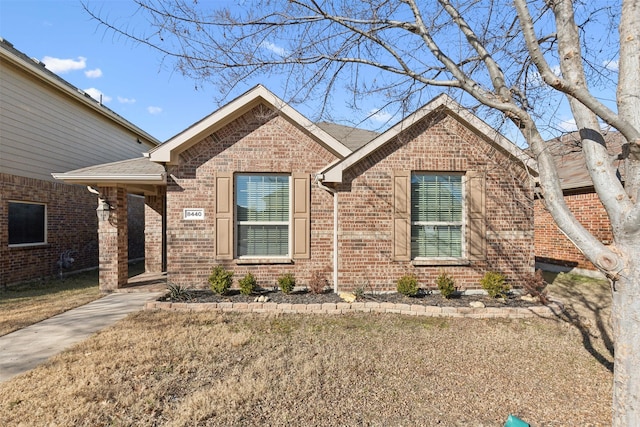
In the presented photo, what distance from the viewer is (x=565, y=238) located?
10.7 metres

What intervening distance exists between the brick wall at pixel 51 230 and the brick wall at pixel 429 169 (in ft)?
29.4

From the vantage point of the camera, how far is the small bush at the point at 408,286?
6922mm

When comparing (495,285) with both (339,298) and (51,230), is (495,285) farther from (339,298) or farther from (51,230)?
(51,230)

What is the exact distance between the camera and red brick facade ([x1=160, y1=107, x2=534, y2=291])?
7.33 meters

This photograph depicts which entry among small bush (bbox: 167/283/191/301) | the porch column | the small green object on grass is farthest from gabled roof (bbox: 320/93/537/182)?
the porch column

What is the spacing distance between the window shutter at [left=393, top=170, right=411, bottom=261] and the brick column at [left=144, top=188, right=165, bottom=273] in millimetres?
7221

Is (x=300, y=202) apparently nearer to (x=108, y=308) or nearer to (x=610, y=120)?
(x=108, y=308)

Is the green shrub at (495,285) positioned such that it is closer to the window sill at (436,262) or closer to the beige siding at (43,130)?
the window sill at (436,262)

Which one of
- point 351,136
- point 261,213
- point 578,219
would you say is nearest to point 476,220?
point 261,213

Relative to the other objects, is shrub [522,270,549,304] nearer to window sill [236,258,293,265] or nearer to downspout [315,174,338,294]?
downspout [315,174,338,294]

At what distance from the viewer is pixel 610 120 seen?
2.32 metres

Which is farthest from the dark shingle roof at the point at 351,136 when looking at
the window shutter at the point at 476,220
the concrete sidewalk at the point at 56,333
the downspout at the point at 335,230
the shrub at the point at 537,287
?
the concrete sidewalk at the point at 56,333

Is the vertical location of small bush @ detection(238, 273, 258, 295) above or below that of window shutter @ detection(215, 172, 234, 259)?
below

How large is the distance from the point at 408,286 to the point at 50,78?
1192cm
